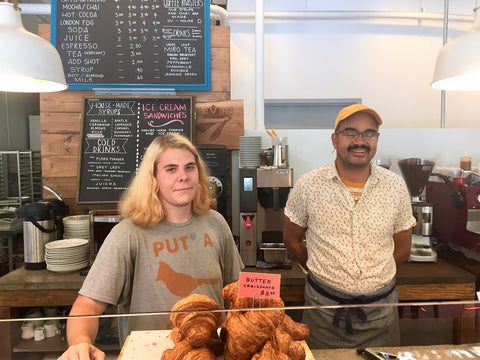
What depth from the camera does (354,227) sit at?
1.79 meters

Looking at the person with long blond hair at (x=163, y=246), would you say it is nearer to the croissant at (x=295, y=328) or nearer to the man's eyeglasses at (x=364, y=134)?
the croissant at (x=295, y=328)

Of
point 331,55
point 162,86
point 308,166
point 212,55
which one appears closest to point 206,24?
point 212,55

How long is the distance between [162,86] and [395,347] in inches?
97.5

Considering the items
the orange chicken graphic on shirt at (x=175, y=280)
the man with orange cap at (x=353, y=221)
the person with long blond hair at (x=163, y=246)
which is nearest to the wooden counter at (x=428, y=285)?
the man with orange cap at (x=353, y=221)

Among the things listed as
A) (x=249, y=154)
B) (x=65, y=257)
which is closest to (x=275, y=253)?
(x=249, y=154)

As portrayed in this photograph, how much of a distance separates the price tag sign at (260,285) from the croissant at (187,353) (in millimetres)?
140

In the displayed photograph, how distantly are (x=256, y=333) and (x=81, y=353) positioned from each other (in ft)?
1.27

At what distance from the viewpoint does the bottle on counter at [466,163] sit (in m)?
2.95

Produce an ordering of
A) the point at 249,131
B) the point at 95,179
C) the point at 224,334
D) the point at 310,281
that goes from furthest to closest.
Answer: the point at 249,131 → the point at 95,179 → the point at 310,281 → the point at 224,334

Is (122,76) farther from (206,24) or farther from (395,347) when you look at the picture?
(395,347)

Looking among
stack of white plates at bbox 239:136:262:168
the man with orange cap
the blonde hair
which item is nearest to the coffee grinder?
the man with orange cap

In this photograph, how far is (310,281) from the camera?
6.17ft

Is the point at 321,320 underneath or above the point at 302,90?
underneath

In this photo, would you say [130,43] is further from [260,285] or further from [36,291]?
[260,285]
